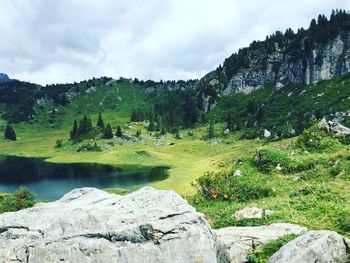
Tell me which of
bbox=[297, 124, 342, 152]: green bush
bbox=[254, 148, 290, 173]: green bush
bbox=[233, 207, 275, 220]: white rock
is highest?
bbox=[297, 124, 342, 152]: green bush

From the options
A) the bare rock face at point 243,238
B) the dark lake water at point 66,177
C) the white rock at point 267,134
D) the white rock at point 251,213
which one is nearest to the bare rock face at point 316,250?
the bare rock face at point 243,238

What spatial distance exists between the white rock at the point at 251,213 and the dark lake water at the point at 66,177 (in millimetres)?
80312

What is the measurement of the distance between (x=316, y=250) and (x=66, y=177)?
428 ft

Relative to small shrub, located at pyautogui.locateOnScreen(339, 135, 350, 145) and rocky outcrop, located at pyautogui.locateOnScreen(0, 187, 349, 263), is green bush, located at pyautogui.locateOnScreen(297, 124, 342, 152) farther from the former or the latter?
rocky outcrop, located at pyautogui.locateOnScreen(0, 187, 349, 263)

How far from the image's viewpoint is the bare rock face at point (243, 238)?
23.9 m

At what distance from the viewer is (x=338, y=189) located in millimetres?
36094

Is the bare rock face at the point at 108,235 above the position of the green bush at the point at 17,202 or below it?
above

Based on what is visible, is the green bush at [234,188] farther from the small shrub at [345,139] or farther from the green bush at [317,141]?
the small shrub at [345,139]

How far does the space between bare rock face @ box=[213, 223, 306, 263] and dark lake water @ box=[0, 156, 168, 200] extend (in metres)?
88.0

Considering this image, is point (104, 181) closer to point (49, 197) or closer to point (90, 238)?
point (49, 197)

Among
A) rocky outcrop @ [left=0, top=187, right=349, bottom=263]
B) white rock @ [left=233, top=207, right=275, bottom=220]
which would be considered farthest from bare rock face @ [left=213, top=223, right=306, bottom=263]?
white rock @ [left=233, top=207, right=275, bottom=220]

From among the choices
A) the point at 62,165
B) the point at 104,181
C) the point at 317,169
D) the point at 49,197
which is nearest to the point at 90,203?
the point at 317,169

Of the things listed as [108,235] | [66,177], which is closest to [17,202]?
[108,235]

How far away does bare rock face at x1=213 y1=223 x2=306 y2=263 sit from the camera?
23.9 meters
